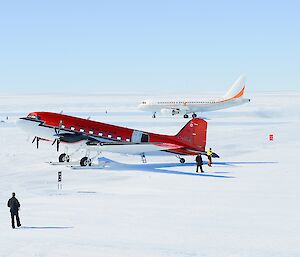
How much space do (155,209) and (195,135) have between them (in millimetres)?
13899

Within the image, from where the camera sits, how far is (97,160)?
36688mm

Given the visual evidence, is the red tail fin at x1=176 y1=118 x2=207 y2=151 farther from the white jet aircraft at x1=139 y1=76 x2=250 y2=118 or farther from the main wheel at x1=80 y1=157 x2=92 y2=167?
the white jet aircraft at x1=139 y1=76 x2=250 y2=118

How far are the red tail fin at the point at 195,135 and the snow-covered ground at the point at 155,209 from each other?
5.99ft

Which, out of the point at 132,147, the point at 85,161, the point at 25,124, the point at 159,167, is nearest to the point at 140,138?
the point at 132,147

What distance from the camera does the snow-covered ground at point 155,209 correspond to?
50.4 feet

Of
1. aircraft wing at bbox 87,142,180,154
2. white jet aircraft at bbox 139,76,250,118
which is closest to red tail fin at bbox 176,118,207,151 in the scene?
aircraft wing at bbox 87,142,180,154

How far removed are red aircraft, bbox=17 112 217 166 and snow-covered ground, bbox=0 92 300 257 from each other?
1608 mm

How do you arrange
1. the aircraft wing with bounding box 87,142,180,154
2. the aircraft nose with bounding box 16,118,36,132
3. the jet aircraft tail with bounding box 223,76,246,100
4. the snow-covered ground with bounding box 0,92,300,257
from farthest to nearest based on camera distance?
the jet aircraft tail with bounding box 223,76,246,100, the aircraft nose with bounding box 16,118,36,132, the aircraft wing with bounding box 87,142,180,154, the snow-covered ground with bounding box 0,92,300,257

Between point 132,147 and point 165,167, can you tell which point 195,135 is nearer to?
point 165,167

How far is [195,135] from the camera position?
33.8 m

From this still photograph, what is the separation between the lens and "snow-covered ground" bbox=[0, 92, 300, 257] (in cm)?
1538

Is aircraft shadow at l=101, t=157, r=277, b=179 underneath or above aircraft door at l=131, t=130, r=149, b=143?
underneath

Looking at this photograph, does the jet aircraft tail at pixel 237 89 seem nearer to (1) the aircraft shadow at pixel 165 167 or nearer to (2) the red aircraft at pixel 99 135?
(1) the aircraft shadow at pixel 165 167

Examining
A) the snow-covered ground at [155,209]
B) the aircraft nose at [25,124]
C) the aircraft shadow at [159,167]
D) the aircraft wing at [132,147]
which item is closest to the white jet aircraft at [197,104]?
the snow-covered ground at [155,209]
